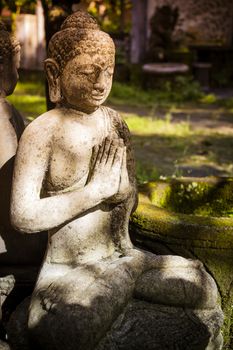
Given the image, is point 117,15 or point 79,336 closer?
point 79,336

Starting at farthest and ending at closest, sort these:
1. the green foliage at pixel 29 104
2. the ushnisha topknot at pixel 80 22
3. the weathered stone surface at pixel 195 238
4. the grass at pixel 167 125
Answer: the green foliage at pixel 29 104 < the grass at pixel 167 125 < the weathered stone surface at pixel 195 238 < the ushnisha topknot at pixel 80 22

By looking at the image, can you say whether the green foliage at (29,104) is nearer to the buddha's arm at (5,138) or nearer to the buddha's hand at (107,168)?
the buddha's arm at (5,138)

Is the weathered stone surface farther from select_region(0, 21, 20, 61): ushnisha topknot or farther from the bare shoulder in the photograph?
select_region(0, 21, 20, 61): ushnisha topknot

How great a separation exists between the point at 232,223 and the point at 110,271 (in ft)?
3.19

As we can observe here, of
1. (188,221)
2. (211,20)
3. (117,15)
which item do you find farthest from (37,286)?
(117,15)

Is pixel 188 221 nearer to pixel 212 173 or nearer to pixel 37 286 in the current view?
pixel 37 286

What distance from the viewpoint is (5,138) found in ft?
8.46

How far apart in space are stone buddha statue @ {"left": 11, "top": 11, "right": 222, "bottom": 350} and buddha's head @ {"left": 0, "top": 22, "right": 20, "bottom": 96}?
11.9 inches

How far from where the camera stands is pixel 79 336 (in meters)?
2.18

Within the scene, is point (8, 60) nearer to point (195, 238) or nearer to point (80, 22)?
point (80, 22)

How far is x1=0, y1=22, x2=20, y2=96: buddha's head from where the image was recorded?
2.56 meters

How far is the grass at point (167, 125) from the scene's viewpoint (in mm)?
7223

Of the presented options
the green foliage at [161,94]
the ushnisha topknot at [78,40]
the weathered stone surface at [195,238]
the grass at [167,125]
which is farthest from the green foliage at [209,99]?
the ushnisha topknot at [78,40]

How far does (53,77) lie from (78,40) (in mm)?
197
